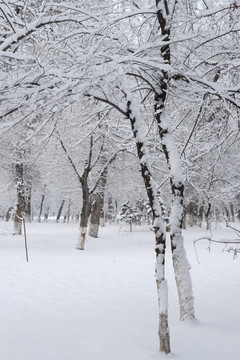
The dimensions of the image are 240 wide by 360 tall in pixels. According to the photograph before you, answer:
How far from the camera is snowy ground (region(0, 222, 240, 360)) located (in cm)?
436

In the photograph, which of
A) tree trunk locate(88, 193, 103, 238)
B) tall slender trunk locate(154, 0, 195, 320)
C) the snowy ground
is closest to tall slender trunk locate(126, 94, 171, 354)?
the snowy ground

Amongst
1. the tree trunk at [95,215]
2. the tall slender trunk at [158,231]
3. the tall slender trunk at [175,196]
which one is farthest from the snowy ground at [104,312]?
the tree trunk at [95,215]

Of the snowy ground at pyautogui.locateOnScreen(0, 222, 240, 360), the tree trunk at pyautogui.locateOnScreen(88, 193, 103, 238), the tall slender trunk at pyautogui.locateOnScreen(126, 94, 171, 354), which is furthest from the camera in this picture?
the tree trunk at pyautogui.locateOnScreen(88, 193, 103, 238)

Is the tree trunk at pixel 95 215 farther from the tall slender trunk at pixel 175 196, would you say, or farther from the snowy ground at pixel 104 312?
the tall slender trunk at pixel 175 196

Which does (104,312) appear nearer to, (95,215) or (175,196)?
(175,196)

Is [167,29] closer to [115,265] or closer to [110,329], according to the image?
A: [110,329]

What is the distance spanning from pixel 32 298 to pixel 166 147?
13.3 feet

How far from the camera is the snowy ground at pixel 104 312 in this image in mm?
4363

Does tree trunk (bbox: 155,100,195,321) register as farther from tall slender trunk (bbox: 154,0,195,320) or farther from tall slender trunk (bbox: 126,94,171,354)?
tall slender trunk (bbox: 126,94,171,354)

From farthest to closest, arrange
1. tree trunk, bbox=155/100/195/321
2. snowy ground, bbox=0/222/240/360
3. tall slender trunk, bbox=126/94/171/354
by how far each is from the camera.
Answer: tree trunk, bbox=155/100/195/321, snowy ground, bbox=0/222/240/360, tall slender trunk, bbox=126/94/171/354

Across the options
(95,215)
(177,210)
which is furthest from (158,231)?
(95,215)

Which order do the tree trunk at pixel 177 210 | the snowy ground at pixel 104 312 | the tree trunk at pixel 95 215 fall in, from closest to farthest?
1. the snowy ground at pixel 104 312
2. the tree trunk at pixel 177 210
3. the tree trunk at pixel 95 215

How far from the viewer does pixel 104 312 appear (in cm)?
602

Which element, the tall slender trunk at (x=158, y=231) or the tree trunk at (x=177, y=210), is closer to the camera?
the tall slender trunk at (x=158, y=231)
